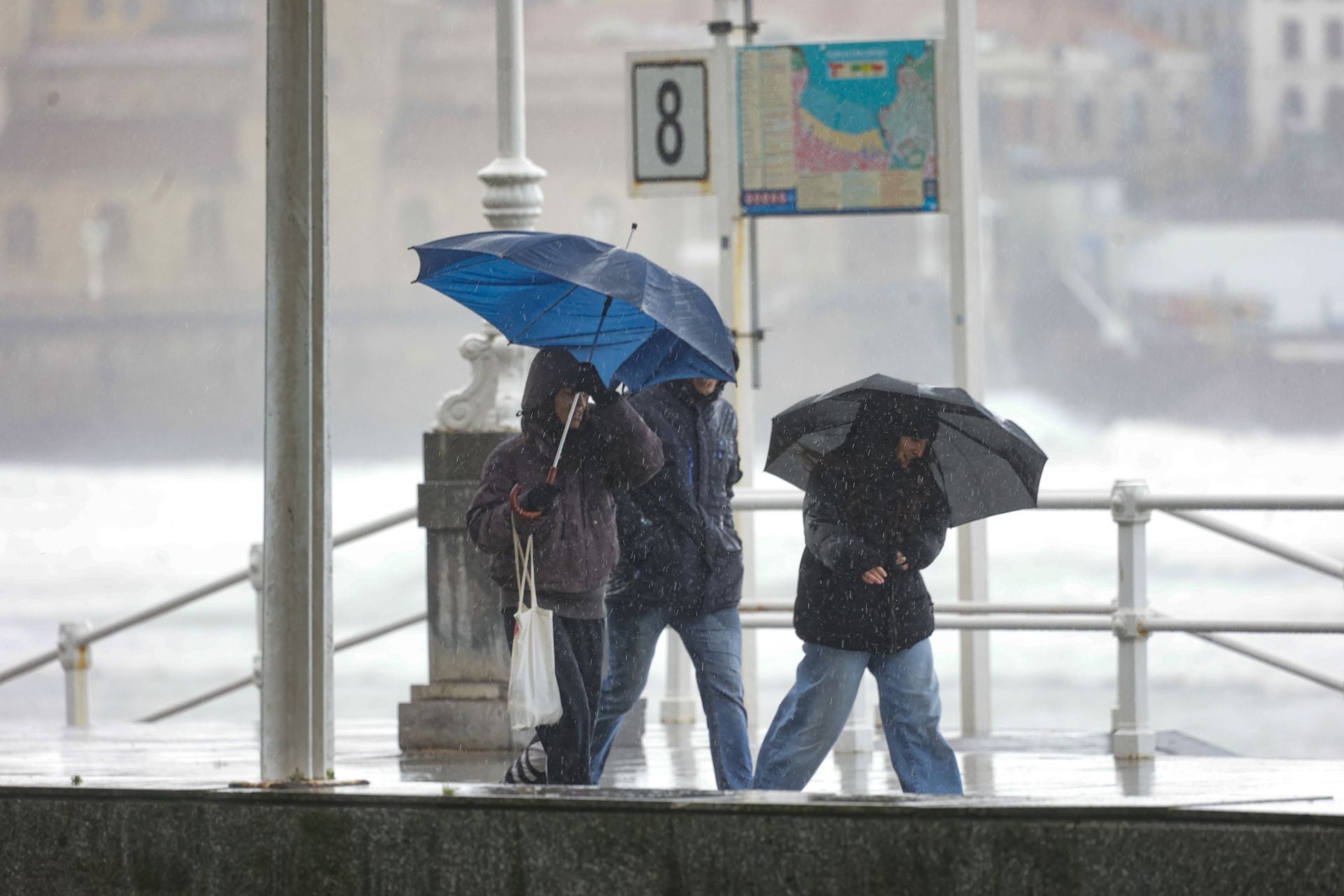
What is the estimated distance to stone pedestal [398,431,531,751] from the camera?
28.0ft

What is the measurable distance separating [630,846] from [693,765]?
12.5 ft

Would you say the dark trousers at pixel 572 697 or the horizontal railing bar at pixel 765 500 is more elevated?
the horizontal railing bar at pixel 765 500

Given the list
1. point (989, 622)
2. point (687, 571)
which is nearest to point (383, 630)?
point (989, 622)

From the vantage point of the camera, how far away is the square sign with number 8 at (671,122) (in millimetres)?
9562

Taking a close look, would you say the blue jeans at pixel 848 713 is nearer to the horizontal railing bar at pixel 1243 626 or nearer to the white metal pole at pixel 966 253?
the horizontal railing bar at pixel 1243 626

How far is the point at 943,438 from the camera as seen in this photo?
20.4 feet

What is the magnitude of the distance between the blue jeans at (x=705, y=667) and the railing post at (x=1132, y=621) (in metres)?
2.24

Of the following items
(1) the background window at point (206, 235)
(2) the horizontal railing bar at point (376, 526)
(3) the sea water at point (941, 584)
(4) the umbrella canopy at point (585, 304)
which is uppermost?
(1) the background window at point (206, 235)

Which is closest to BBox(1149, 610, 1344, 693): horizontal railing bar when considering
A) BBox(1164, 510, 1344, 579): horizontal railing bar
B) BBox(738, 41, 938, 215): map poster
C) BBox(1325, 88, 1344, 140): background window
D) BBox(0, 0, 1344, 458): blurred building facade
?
BBox(1164, 510, 1344, 579): horizontal railing bar

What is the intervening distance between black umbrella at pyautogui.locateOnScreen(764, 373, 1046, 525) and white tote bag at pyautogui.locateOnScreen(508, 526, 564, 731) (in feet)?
2.79

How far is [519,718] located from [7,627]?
54346 millimetres

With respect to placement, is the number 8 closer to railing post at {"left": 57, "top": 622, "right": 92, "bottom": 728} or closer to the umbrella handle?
the umbrella handle

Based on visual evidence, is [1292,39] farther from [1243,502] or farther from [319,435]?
[319,435]

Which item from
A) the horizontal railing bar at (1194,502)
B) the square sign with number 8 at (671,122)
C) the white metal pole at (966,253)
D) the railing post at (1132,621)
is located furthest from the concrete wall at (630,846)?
the square sign with number 8 at (671,122)
